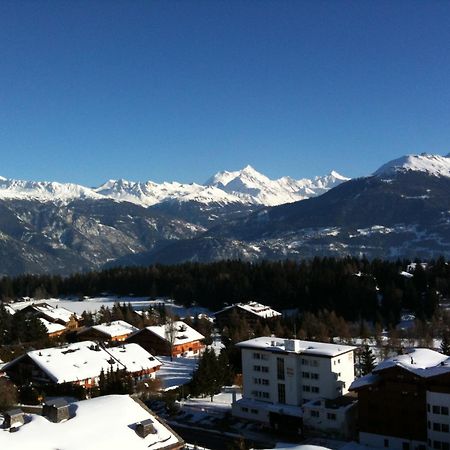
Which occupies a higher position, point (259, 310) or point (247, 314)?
point (259, 310)

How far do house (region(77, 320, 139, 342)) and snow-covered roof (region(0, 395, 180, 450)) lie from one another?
56157mm

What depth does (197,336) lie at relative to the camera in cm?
8562

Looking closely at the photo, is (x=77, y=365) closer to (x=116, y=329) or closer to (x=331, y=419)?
(x=331, y=419)

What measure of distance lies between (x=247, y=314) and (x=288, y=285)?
1661 centimetres

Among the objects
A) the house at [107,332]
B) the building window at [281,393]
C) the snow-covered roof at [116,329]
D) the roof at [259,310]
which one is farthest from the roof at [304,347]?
the roof at [259,310]

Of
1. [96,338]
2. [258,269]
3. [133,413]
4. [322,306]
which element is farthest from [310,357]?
[258,269]

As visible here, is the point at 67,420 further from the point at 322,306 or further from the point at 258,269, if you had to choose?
the point at 258,269

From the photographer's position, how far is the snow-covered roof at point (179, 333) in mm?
81688

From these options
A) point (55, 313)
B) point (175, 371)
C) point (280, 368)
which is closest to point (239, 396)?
point (280, 368)

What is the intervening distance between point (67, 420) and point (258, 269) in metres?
107

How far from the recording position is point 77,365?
59.3 metres

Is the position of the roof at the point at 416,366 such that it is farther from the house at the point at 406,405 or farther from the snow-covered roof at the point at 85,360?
the snow-covered roof at the point at 85,360

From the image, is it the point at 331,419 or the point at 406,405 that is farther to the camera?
the point at 331,419

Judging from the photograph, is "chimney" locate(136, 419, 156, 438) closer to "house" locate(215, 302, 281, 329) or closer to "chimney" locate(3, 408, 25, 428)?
Answer: "chimney" locate(3, 408, 25, 428)
